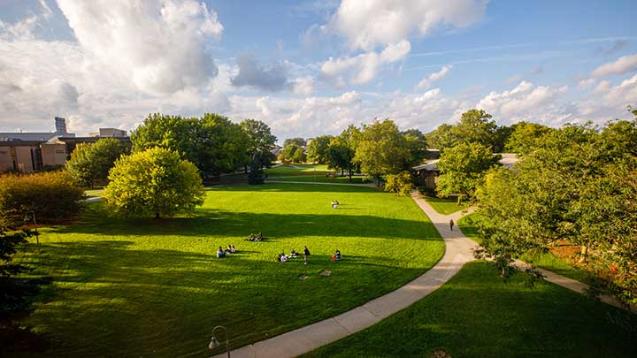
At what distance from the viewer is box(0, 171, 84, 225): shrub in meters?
25.3

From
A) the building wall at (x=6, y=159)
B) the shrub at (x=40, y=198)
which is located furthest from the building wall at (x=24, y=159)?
the shrub at (x=40, y=198)

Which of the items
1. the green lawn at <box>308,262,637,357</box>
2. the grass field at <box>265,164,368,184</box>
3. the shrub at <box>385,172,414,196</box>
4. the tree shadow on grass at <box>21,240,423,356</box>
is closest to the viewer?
the green lawn at <box>308,262,637,357</box>

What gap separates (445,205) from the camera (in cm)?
4197

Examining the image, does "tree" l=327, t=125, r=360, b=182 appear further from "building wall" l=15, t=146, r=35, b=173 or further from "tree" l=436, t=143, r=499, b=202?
"building wall" l=15, t=146, r=35, b=173

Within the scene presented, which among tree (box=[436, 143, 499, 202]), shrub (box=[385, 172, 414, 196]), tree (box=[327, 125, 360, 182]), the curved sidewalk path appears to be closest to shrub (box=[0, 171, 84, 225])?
the curved sidewalk path

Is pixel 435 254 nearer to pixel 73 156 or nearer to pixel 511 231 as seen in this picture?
pixel 511 231

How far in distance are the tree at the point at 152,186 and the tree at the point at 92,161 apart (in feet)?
86.5

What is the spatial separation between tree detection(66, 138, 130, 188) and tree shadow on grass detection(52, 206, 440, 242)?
20.4 m

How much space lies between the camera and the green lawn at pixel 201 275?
1367cm

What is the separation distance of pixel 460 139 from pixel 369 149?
2560 cm

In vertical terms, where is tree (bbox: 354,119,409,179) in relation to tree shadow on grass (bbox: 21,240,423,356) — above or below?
above

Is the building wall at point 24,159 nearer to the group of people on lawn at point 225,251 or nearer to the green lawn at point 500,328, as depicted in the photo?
the group of people on lawn at point 225,251

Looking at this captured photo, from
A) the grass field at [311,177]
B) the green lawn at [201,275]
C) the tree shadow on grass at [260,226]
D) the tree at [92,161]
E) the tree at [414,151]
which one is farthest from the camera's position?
the grass field at [311,177]

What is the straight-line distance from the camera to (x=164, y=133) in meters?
57.1
